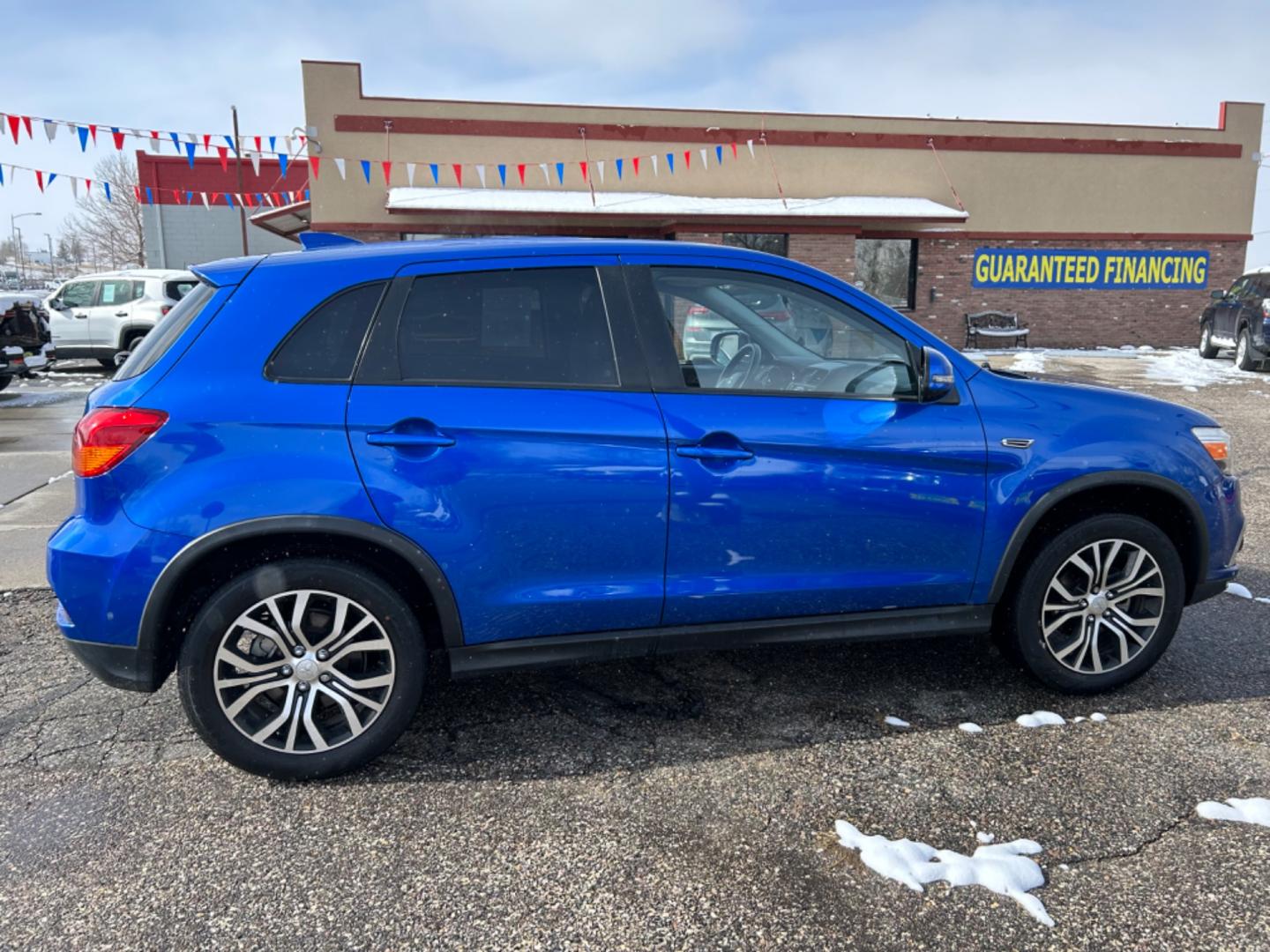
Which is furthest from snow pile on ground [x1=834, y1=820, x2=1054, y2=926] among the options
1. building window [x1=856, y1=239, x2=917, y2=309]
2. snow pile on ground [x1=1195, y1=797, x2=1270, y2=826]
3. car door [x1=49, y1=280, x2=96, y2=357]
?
building window [x1=856, y1=239, x2=917, y2=309]

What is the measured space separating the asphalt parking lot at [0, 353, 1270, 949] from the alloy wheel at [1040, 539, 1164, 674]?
20 centimetres

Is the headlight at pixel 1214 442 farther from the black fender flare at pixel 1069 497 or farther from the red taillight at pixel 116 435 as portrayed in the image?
the red taillight at pixel 116 435

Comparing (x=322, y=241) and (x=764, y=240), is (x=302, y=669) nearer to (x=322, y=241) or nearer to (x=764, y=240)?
(x=322, y=241)

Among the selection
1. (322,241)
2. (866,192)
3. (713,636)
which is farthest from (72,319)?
(713,636)

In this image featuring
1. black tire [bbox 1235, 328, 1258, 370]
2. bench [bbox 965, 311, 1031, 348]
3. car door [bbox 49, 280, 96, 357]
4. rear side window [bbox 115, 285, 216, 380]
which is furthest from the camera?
bench [bbox 965, 311, 1031, 348]

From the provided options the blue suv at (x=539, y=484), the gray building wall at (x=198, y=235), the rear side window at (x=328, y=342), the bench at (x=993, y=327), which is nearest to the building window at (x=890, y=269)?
the bench at (x=993, y=327)

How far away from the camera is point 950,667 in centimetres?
405

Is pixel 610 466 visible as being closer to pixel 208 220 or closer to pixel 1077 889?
pixel 1077 889

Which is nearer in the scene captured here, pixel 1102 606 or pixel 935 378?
pixel 935 378

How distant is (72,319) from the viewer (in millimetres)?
16781

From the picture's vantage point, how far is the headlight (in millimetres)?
3758

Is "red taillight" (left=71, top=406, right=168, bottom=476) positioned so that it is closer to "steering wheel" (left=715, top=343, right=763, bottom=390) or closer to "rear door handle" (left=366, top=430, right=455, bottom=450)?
"rear door handle" (left=366, top=430, right=455, bottom=450)

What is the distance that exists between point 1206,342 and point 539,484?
1988cm

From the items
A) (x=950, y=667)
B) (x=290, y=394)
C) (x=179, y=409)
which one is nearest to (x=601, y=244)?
(x=290, y=394)
